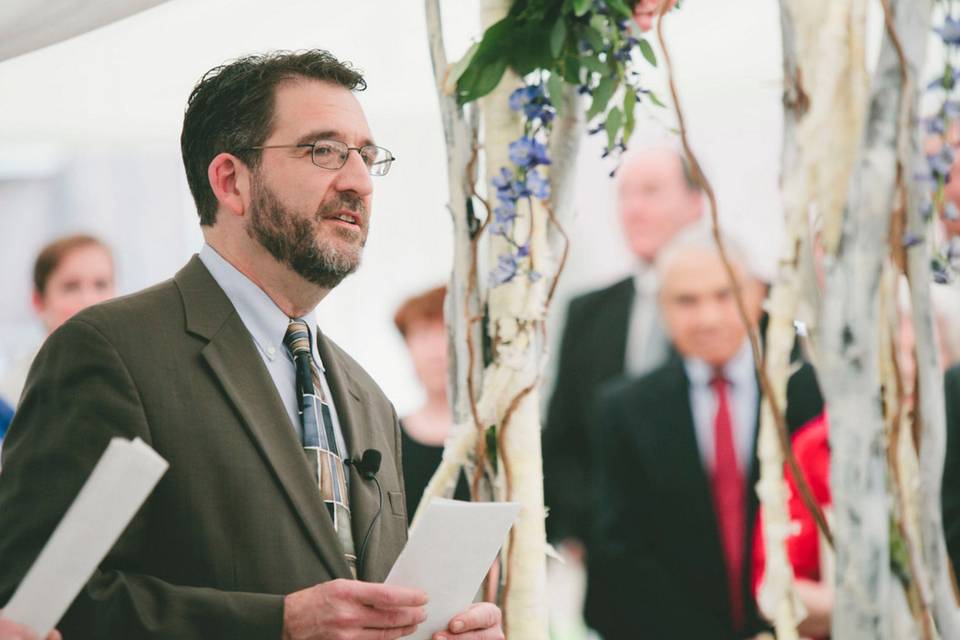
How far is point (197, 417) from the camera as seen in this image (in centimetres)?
148

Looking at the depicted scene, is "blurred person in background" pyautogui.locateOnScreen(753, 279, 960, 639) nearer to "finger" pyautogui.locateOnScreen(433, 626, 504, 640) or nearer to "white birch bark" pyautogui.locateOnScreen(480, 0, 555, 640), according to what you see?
"white birch bark" pyautogui.locateOnScreen(480, 0, 555, 640)

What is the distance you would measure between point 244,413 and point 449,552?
30 cm

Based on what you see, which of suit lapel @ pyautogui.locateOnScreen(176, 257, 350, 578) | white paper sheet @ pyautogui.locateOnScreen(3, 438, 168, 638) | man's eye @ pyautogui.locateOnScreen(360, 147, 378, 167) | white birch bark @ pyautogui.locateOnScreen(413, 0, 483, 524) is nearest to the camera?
white paper sheet @ pyautogui.locateOnScreen(3, 438, 168, 638)

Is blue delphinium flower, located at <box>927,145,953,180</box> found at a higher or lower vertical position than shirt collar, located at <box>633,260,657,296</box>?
higher

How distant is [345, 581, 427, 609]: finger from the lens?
137cm

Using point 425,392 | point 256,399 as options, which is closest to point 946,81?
point 256,399

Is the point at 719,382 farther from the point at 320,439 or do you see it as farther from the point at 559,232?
the point at 320,439

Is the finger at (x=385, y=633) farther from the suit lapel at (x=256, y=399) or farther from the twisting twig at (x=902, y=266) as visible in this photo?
the twisting twig at (x=902, y=266)

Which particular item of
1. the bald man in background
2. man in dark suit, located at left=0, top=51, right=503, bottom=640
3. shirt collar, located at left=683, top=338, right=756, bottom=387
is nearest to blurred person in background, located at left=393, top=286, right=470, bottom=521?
the bald man in background

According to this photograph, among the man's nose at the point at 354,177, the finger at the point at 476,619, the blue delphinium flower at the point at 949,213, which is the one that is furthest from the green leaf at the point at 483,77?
the finger at the point at 476,619

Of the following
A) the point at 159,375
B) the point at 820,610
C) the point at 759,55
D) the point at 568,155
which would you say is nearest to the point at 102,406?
the point at 159,375

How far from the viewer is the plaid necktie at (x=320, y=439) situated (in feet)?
5.21

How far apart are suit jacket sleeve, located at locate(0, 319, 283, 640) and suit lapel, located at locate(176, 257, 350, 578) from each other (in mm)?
111

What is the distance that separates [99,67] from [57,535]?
→ 2.21 metres
